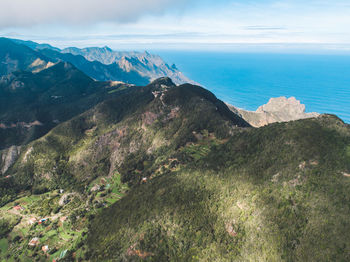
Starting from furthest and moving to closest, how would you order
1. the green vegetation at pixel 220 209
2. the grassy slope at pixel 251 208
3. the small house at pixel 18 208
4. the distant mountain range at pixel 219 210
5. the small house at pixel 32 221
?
1. the small house at pixel 18 208
2. the small house at pixel 32 221
3. the distant mountain range at pixel 219 210
4. the green vegetation at pixel 220 209
5. the grassy slope at pixel 251 208

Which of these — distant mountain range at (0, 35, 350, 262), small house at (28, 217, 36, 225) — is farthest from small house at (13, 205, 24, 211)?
small house at (28, 217, 36, 225)

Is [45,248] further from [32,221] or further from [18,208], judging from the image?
[18,208]

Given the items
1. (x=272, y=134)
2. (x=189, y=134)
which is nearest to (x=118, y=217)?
(x=189, y=134)

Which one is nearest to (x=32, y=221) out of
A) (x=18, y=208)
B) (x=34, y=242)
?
(x=34, y=242)

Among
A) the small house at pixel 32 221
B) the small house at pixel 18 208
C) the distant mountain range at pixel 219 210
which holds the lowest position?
the small house at pixel 18 208

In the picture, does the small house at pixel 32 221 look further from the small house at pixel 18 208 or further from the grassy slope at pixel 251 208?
the grassy slope at pixel 251 208

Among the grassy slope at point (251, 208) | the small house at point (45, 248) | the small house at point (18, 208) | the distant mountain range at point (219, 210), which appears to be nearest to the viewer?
the grassy slope at point (251, 208)

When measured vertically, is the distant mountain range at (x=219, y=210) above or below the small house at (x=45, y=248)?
above

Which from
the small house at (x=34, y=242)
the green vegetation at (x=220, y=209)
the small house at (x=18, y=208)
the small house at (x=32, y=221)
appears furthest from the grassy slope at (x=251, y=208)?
the small house at (x=18, y=208)

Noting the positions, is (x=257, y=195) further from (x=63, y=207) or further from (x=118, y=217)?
(x=63, y=207)
